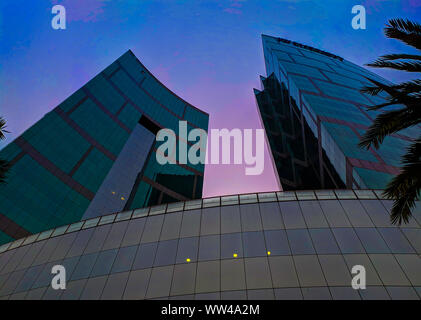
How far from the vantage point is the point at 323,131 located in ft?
110

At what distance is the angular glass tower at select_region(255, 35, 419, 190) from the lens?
28016 mm

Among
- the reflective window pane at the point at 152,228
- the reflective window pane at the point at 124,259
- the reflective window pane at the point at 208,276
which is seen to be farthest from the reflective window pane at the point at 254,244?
the reflective window pane at the point at 124,259

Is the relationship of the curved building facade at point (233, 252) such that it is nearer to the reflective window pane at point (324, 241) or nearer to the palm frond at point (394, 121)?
the reflective window pane at point (324, 241)

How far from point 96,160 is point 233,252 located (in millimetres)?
42734

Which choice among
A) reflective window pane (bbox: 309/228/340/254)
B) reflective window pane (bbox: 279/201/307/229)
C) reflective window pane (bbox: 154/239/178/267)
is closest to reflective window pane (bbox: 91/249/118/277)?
reflective window pane (bbox: 154/239/178/267)

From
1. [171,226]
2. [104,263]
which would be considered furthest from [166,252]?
[104,263]

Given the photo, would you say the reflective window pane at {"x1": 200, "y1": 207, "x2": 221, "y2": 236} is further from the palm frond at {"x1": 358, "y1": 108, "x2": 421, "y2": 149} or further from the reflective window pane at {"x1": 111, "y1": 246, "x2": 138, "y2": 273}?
the palm frond at {"x1": 358, "y1": 108, "x2": 421, "y2": 149}

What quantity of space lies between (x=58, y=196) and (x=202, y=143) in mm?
55415

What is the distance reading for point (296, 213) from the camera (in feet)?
58.5

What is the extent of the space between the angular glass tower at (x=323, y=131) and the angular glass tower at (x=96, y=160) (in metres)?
27.9

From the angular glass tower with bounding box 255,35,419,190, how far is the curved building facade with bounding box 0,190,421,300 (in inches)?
325
